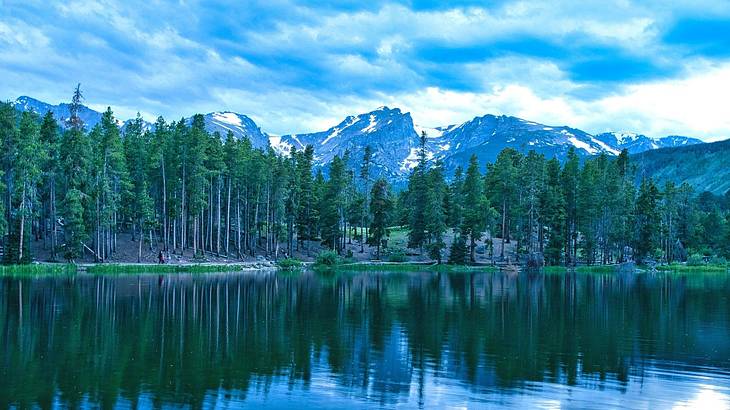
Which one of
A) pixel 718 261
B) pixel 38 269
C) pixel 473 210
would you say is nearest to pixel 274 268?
pixel 473 210

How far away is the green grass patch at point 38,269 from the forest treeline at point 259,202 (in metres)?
2.68

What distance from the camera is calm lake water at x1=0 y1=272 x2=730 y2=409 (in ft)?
58.4

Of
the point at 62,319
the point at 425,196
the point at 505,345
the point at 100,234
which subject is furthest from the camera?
the point at 425,196

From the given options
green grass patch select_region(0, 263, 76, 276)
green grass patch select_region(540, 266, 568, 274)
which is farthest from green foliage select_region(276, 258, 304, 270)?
green grass patch select_region(540, 266, 568, 274)

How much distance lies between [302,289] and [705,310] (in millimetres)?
28554

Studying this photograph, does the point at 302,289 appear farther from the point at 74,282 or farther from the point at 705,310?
the point at 705,310

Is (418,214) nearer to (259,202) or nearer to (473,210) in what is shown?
(473,210)

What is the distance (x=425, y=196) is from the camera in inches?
3907

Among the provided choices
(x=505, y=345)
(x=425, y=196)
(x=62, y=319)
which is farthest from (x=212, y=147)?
(x=505, y=345)

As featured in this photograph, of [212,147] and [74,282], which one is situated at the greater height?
[212,147]

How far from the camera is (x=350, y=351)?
24734 millimetres

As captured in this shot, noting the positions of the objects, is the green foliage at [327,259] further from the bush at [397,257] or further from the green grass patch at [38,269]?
the green grass patch at [38,269]

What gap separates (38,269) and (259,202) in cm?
3772

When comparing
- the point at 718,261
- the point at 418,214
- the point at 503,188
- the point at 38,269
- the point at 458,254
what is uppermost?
the point at 503,188
